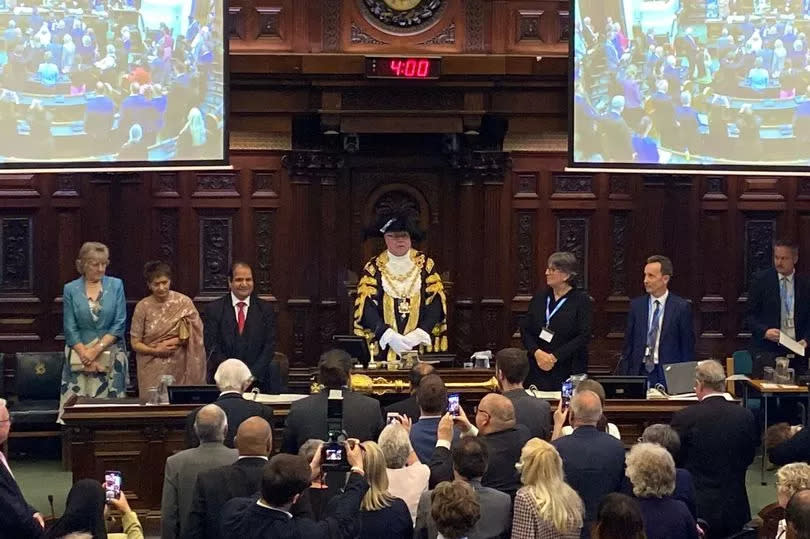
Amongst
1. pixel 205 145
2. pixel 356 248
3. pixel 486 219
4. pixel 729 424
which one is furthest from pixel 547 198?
pixel 729 424

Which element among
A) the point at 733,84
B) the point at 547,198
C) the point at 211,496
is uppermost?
the point at 733,84

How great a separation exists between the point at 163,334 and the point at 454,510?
4.73 meters

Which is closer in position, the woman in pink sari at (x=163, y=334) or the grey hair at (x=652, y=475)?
the grey hair at (x=652, y=475)

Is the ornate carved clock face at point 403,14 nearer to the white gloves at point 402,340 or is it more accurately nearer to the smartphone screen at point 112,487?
the white gloves at point 402,340

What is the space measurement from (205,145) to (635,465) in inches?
210

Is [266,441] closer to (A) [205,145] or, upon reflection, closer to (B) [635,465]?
(B) [635,465]

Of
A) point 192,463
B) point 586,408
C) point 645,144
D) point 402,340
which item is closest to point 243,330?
point 402,340

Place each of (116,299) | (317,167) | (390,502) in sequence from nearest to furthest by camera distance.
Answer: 1. (390,502)
2. (116,299)
3. (317,167)

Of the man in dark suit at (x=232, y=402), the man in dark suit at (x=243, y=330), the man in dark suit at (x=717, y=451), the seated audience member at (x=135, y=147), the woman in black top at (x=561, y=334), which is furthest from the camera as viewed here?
the seated audience member at (x=135, y=147)

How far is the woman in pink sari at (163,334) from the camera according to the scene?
10055mm

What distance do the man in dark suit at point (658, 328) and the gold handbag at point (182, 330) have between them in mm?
2859

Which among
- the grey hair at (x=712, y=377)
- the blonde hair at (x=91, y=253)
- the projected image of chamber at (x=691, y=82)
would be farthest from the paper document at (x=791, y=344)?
the blonde hair at (x=91, y=253)

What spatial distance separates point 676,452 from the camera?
712cm

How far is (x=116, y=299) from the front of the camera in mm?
10367
